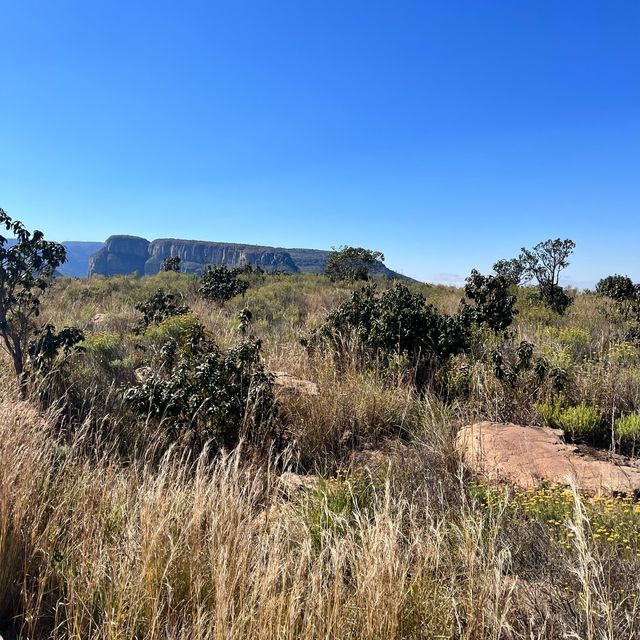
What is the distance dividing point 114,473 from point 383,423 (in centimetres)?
287

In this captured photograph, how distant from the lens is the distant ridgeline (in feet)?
456

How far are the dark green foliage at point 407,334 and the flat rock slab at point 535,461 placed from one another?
2.00 metres

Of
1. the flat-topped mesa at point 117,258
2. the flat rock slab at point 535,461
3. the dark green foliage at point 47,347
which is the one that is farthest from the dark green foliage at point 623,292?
the flat-topped mesa at point 117,258

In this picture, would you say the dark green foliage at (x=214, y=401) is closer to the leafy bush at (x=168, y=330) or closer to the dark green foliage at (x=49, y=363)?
the dark green foliage at (x=49, y=363)

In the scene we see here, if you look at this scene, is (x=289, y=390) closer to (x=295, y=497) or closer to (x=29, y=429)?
(x=295, y=497)

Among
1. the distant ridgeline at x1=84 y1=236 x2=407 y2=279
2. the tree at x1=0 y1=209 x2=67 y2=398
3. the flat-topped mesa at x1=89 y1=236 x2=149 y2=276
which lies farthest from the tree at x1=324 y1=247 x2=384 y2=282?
the flat-topped mesa at x1=89 y1=236 x2=149 y2=276

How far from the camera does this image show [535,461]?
14.0 ft

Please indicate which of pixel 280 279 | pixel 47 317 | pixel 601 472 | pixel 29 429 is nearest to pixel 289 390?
pixel 29 429

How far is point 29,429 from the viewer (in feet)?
A: 11.9

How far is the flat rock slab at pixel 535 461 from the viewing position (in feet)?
12.5

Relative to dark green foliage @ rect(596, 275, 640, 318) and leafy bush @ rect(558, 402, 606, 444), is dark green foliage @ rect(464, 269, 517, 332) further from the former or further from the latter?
dark green foliage @ rect(596, 275, 640, 318)

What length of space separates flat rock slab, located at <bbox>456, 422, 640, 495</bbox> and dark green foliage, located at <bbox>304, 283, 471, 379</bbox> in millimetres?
2005

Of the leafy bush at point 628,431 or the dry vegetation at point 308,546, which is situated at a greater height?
the leafy bush at point 628,431

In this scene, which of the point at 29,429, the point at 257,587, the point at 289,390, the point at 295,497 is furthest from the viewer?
the point at 289,390
